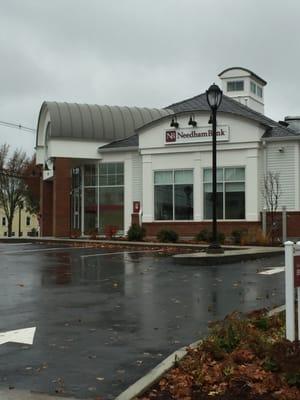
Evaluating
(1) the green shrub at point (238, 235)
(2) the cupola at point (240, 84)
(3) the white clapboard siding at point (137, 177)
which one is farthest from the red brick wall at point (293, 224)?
(2) the cupola at point (240, 84)

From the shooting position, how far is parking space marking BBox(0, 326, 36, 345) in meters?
8.15

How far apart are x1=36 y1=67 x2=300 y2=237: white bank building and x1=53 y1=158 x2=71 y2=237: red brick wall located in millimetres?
59

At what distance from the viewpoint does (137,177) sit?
117 ft

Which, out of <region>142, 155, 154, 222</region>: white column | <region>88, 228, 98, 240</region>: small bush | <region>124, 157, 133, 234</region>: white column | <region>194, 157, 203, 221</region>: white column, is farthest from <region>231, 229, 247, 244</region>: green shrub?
Result: <region>124, 157, 133, 234</region>: white column

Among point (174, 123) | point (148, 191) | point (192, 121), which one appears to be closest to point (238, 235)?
point (192, 121)

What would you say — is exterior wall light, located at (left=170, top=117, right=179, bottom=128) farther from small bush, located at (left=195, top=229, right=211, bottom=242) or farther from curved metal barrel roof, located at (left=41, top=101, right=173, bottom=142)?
small bush, located at (left=195, top=229, right=211, bottom=242)

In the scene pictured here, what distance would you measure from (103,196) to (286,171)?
1109 cm

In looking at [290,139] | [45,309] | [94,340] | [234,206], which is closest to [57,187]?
[234,206]

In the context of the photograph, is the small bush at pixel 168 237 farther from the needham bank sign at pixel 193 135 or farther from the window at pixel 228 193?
the needham bank sign at pixel 193 135

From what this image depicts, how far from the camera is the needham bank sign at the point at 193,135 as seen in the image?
32438mm

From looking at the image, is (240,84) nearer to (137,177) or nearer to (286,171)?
(137,177)

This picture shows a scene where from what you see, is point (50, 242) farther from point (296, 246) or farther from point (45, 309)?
point (296, 246)

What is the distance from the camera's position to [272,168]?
104ft

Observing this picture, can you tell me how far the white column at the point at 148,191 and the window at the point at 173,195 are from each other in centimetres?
22
